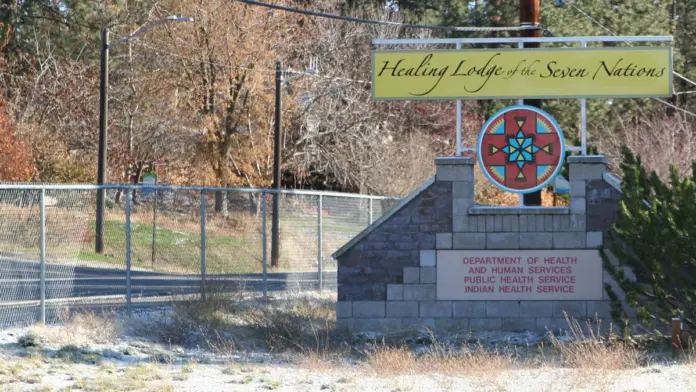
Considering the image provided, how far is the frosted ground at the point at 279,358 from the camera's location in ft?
40.1

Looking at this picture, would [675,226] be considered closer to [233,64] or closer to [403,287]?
[403,287]

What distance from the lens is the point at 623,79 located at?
58.6ft

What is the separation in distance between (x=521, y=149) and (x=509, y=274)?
2031 millimetres

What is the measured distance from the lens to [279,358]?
15.3 m

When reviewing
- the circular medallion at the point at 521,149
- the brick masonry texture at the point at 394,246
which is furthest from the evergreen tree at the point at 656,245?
the brick masonry texture at the point at 394,246

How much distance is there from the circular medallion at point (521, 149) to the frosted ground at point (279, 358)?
2498 mm

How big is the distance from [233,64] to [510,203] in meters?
12.5

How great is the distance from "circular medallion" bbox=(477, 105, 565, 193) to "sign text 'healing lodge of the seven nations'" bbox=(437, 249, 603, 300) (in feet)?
3.70

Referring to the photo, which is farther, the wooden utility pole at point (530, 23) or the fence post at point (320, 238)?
the fence post at point (320, 238)

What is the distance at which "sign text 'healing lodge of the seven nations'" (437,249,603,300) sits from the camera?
17.4 m

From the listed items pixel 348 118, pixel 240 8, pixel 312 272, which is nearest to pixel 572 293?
pixel 312 272

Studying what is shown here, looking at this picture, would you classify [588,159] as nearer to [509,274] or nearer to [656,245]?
[656,245]

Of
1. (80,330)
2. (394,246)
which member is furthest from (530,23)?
(80,330)

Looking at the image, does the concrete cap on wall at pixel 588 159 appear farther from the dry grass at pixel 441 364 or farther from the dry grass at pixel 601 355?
the dry grass at pixel 441 364
